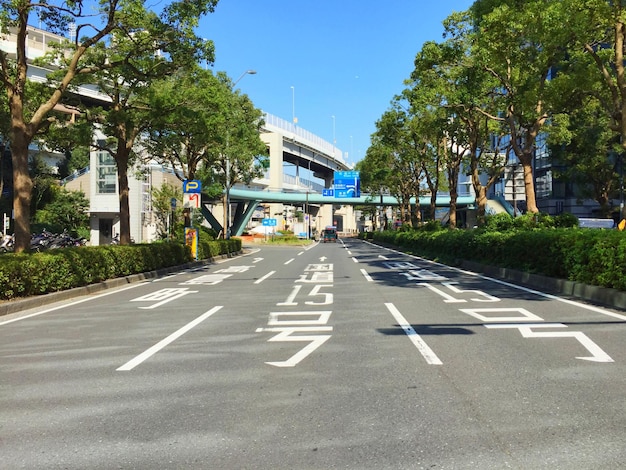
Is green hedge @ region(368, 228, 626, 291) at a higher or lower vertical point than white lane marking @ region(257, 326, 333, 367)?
higher

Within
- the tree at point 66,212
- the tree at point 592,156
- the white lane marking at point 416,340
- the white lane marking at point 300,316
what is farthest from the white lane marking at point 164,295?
the tree at point 66,212

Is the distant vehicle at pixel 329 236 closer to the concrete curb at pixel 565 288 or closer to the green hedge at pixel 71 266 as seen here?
the green hedge at pixel 71 266

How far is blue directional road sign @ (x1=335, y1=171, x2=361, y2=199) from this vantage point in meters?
51.8

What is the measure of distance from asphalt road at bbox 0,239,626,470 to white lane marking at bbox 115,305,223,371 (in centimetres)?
3

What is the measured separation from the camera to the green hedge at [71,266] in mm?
10516

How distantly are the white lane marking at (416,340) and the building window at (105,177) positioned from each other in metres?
41.5

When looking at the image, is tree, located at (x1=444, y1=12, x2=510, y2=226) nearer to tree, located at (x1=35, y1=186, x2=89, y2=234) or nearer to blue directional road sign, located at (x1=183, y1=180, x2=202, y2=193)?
blue directional road sign, located at (x1=183, y1=180, x2=202, y2=193)

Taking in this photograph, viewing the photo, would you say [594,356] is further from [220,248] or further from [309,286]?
[220,248]

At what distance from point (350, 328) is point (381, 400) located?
3289 mm

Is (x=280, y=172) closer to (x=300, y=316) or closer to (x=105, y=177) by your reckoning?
(x=105, y=177)

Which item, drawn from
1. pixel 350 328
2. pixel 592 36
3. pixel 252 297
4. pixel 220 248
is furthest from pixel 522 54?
pixel 220 248

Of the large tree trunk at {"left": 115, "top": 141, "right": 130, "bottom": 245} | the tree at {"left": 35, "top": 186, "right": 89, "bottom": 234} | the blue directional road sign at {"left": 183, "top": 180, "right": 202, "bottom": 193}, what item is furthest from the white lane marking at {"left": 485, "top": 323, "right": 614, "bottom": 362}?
the tree at {"left": 35, "top": 186, "right": 89, "bottom": 234}

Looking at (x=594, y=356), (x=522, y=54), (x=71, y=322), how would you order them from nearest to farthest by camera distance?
(x=594, y=356)
(x=71, y=322)
(x=522, y=54)

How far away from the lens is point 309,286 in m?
13.8
